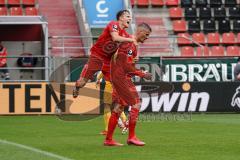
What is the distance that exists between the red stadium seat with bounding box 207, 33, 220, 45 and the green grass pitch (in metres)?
10.3

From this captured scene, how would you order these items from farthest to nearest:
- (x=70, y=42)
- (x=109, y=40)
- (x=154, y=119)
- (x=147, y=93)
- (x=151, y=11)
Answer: (x=151, y=11) → (x=70, y=42) → (x=147, y=93) → (x=154, y=119) → (x=109, y=40)

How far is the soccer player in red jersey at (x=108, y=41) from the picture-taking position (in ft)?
39.8

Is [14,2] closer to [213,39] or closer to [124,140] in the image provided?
[213,39]

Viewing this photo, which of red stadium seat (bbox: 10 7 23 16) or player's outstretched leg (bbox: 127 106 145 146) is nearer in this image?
player's outstretched leg (bbox: 127 106 145 146)

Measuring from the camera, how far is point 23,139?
13805mm

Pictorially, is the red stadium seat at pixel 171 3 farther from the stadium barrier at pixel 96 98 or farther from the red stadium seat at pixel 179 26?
the stadium barrier at pixel 96 98

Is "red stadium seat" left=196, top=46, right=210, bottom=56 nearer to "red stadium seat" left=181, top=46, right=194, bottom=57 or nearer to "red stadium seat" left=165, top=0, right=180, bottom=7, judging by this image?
"red stadium seat" left=181, top=46, right=194, bottom=57

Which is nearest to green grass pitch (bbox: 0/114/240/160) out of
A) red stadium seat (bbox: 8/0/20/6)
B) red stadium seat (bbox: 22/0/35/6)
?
red stadium seat (bbox: 8/0/20/6)

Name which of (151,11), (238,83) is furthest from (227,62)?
(151,11)

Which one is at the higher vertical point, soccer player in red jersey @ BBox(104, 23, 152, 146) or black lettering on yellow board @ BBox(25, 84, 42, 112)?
soccer player in red jersey @ BBox(104, 23, 152, 146)

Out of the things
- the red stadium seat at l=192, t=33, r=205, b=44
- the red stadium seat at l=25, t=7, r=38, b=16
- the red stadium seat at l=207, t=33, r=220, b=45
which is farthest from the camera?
the red stadium seat at l=207, t=33, r=220, b=45

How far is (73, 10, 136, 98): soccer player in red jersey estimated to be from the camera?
39.8 ft

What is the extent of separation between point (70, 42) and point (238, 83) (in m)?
7.84

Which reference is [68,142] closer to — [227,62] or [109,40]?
[109,40]
